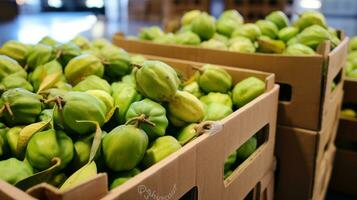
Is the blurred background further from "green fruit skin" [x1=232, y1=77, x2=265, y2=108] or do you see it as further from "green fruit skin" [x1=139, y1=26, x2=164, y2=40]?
"green fruit skin" [x1=232, y1=77, x2=265, y2=108]

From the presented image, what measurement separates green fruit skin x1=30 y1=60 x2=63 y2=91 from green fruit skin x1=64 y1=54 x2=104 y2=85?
0.11 ft

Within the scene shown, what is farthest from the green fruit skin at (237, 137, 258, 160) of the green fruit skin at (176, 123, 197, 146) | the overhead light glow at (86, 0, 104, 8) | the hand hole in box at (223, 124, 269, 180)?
the overhead light glow at (86, 0, 104, 8)

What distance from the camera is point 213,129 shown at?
751 millimetres

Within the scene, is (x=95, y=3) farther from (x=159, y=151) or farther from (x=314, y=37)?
(x=159, y=151)

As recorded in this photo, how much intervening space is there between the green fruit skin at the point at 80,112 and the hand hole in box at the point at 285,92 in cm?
77

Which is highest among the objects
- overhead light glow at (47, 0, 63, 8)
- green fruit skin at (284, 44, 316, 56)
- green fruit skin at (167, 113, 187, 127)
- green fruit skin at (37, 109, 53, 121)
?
overhead light glow at (47, 0, 63, 8)

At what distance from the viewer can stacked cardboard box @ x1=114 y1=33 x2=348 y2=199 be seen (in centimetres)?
117

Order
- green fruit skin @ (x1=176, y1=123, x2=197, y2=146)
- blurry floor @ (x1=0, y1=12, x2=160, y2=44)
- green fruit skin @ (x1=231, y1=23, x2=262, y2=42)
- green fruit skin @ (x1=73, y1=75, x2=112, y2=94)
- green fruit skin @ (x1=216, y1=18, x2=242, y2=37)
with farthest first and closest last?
blurry floor @ (x1=0, y1=12, x2=160, y2=44) < green fruit skin @ (x1=216, y1=18, x2=242, y2=37) < green fruit skin @ (x1=231, y1=23, x2=262, y2=42) < green fruit skin @ (x1=73, y1=75, x2=112, y2=94) < green fruit skin @ (x1=176, y1=123, x2=197, y2=146)

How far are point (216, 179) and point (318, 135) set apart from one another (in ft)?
1.89

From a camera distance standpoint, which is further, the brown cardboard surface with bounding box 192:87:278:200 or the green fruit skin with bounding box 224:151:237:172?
the green fruit skin with bounding box 224:151:237:172

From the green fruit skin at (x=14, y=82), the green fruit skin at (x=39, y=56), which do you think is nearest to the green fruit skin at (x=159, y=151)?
the green fruit skin at (x=14, y=82)

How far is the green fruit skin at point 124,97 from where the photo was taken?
33.1 inches

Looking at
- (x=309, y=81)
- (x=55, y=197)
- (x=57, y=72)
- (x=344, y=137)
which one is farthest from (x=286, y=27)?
(x=55, y=197)

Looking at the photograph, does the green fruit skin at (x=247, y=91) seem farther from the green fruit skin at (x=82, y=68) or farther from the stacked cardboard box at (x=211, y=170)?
the green fruit skin at (x=82, y=68)
